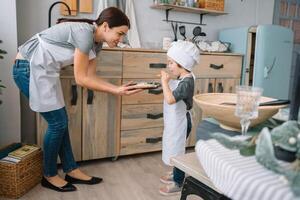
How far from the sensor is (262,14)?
386 cm

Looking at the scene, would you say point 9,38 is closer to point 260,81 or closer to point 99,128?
point 99,128

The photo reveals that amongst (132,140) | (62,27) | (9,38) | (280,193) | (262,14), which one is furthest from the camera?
(262,14)

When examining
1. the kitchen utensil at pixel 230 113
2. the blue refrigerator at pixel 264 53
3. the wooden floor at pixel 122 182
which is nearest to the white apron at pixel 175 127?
the wooden floor at pixel 122 182

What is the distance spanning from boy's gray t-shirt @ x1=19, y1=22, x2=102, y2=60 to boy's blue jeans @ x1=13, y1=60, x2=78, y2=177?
101mm

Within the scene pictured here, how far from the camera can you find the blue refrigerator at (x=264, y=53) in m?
3.08

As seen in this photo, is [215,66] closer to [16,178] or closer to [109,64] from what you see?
[109,64]

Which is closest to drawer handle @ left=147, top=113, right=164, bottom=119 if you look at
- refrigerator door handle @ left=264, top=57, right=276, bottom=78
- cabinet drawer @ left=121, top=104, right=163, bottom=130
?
cabinet drawer @ left=121, top=104, right=163, bottom=130

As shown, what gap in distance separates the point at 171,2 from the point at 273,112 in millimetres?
2262

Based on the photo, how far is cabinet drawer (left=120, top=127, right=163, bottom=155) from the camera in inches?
102

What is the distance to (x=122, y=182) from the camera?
87.7 inches

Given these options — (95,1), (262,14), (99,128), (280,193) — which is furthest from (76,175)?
(262,14)

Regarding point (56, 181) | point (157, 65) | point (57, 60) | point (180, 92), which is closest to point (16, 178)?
point (56, 181)

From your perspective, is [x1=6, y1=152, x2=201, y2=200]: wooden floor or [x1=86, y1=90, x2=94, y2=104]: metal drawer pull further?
[x1=86, y1=90, x2=94, y2=104]: metal drawer pull

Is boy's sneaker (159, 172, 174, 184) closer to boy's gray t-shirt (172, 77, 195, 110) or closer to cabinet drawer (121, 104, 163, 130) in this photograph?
cabinet drawer (121, 104, 163, 130)
